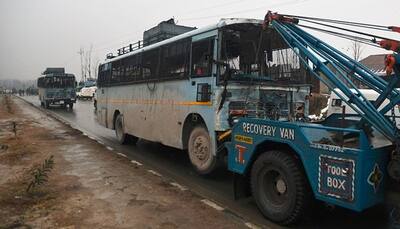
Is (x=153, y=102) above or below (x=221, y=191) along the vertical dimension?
above

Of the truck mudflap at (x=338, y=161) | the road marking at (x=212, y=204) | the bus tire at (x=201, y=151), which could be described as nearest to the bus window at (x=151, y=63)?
the bus tire at (x=201, y=151)

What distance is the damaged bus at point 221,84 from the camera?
24.4 feet

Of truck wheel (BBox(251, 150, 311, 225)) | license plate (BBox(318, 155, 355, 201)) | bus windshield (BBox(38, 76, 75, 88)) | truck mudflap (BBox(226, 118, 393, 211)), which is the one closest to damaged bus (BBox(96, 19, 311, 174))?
truck wheel (BBox(251, 150, 311, 225))

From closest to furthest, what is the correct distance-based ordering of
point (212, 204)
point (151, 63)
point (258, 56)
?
point (212, 204), point (258, 56), point (151, 63)

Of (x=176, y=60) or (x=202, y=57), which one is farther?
(x=176, y=60)

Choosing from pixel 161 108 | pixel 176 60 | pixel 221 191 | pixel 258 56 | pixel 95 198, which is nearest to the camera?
pixel 95 198

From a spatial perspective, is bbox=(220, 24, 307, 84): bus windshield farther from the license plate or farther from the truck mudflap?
the license plate

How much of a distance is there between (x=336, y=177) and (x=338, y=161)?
0.62 feet

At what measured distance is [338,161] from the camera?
455 cm

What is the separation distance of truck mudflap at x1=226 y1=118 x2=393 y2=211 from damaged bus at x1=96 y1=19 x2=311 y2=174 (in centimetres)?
207

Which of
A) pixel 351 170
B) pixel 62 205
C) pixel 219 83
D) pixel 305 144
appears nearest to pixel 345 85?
pixel 305 144

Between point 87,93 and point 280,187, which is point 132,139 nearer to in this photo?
point 280,187

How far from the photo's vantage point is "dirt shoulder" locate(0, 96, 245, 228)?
5516 mm

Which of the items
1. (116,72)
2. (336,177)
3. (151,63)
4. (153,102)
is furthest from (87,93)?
(336,177)
